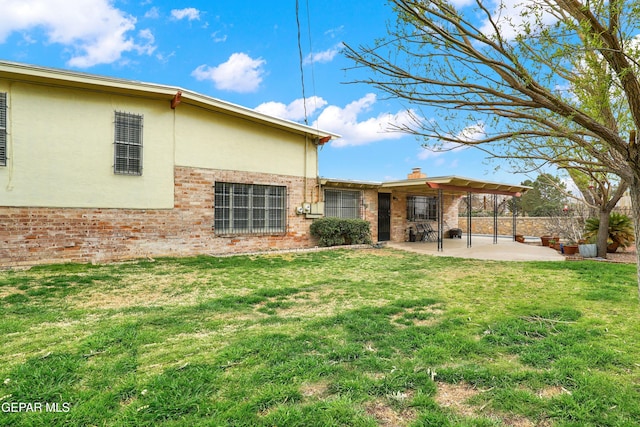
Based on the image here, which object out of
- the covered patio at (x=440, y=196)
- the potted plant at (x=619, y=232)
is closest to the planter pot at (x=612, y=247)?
the potted plant at (x=619, y=232)

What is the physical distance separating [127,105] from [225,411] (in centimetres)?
903

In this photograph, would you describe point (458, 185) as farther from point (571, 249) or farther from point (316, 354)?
point (316, 354)

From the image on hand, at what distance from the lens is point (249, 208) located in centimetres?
1130

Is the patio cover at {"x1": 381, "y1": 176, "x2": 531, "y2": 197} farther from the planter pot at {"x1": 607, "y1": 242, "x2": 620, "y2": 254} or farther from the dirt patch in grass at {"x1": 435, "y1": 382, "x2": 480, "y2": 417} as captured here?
the dirt patch in grass at {"x1": 435, "y1": 382, "x2": 480, "y2": 417}

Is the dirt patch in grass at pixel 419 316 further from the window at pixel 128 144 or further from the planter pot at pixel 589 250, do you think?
the planter pot at pixel 589 250

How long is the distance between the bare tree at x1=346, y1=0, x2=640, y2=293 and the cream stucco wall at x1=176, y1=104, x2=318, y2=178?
318 inches

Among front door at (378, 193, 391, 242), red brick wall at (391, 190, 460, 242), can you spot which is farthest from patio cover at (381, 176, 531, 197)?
red brick wall at (391, 190, 460, 242)

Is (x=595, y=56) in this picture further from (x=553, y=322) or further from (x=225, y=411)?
(x=225, y=411)

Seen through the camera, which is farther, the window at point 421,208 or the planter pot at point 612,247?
the window at point 421,208

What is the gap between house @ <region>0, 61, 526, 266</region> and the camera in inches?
304

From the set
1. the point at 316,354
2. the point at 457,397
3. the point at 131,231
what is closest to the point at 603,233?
the point at 457,397

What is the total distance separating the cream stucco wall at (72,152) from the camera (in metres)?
7.64

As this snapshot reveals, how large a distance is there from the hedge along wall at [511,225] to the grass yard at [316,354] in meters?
16.3

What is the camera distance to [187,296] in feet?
17.6
